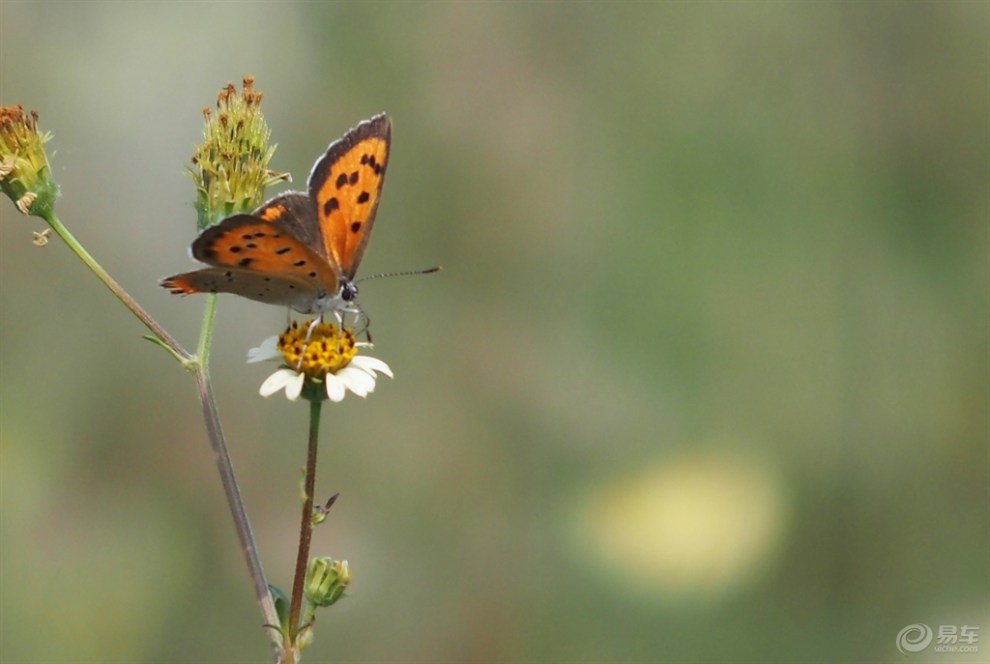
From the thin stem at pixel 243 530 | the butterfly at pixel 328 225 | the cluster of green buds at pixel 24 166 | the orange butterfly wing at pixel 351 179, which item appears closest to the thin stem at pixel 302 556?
the thin stem at pixel 243 530

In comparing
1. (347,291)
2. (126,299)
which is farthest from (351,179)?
(126,299)

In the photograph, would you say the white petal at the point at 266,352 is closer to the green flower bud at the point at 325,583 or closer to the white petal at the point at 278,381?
the white petal at the point at 278,381

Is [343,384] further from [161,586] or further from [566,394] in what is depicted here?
[566,394]

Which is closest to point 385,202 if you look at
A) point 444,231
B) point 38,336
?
point 444,231

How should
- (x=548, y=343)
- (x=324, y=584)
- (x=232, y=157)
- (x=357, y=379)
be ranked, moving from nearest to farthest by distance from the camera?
(x=324, y=584), (x=357, y=379), (x=232, y=157), (x=548, y=343)

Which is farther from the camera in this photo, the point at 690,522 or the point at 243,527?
the point at 690,522

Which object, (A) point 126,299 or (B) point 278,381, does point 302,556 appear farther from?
(A) point 126,299
